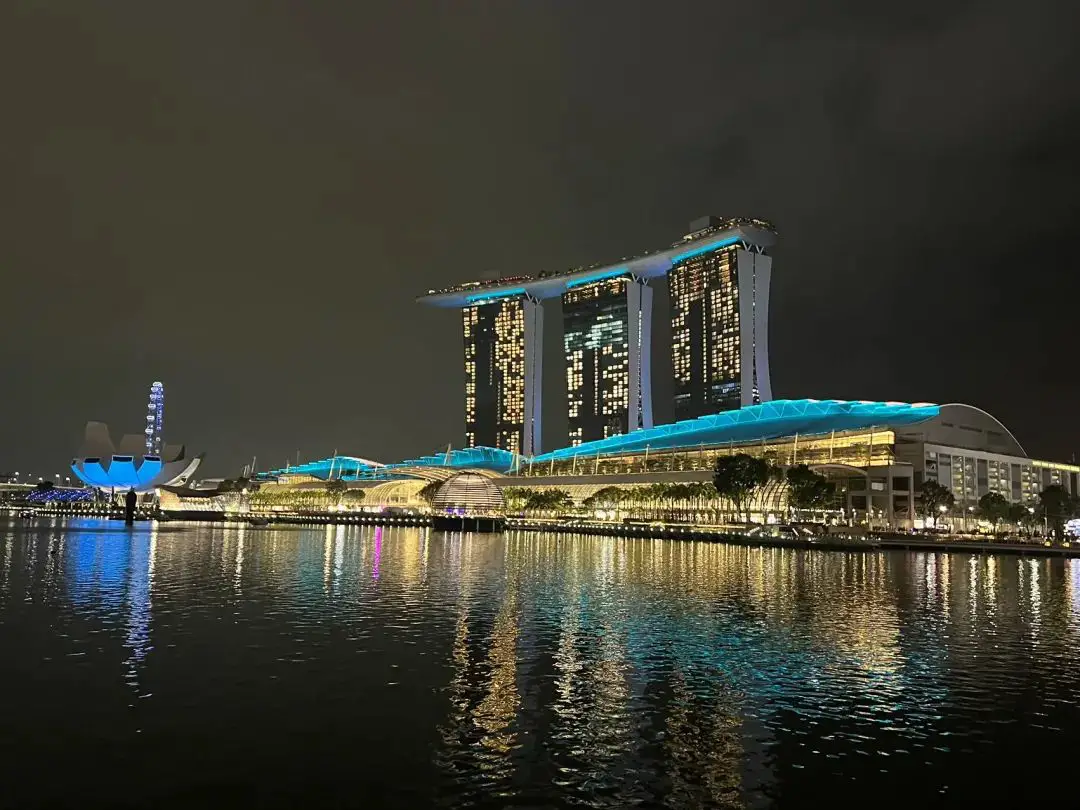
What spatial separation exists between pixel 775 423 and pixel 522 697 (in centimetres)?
10747

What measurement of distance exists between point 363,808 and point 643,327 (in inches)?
7032

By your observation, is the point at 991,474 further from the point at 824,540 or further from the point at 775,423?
the point at 824,540

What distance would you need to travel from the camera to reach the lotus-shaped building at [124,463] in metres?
154

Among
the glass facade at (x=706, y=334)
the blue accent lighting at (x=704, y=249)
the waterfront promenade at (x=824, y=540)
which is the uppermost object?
the blue accent lighting at (x=704, y=249)

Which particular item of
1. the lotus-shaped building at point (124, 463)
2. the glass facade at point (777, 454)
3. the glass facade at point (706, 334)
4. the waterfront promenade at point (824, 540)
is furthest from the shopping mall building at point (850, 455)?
the lotus-shaped building at point (124, 463)

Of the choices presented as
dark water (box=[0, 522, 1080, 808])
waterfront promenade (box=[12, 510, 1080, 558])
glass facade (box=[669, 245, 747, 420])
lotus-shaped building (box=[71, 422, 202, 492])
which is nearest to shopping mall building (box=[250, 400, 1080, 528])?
waterfront promenade (box=[12, 510, 1080, 558])

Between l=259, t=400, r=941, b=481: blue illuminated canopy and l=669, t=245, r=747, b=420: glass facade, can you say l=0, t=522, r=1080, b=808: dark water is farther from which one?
l=669, t=245, r=747, b=420: glass facade

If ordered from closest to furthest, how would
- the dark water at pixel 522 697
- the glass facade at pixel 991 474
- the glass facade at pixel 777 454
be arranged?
the dark water at pixel 522 697
the glass facade at pixel 777 454
the glass facade at pixel 991 474

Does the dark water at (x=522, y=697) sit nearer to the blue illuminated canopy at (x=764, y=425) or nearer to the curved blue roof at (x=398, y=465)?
the blue illuminated canopy at (x=764, y=425)

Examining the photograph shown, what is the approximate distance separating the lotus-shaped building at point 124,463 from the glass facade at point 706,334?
97.5 m

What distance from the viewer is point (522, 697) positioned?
600 inches

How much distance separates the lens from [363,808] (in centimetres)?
999

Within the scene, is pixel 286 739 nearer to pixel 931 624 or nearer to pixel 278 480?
pixel 931 624

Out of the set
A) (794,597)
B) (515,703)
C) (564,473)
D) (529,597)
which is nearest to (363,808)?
(515,703)
